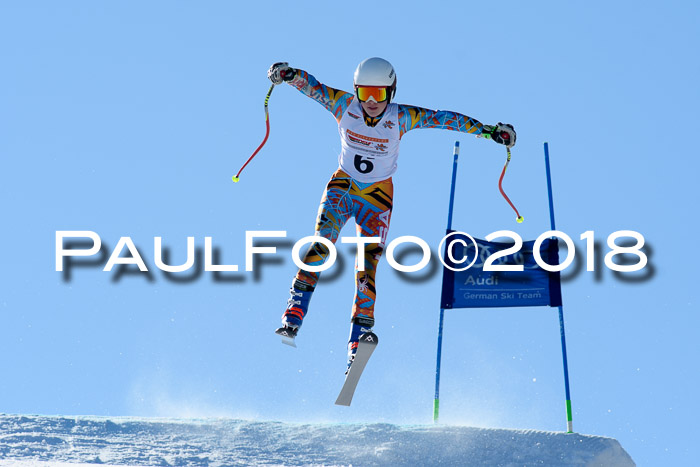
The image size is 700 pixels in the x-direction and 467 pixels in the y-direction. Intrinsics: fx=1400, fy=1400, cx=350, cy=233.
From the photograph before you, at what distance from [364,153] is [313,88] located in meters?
0.80

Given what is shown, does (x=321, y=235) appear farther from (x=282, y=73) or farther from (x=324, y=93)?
(x=282, y=73)

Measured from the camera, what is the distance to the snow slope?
12.7 meters

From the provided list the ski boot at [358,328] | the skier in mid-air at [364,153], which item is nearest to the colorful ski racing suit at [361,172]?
the skier in mid-air at [364,153]

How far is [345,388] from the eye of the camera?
12625 mm

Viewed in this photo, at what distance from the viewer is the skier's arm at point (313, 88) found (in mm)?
13297

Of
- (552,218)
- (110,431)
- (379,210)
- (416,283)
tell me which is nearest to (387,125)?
(379,210)

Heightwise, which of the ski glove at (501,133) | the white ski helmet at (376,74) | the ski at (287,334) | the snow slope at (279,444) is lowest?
the snow slope at (279,444)

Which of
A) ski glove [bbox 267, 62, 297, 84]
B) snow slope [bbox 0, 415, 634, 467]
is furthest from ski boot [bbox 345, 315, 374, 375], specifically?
ski glove [bbox 267, 62, 297, 84]

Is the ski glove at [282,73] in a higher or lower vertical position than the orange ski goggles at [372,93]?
higher

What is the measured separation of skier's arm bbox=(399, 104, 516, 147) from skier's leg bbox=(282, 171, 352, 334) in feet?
2.72

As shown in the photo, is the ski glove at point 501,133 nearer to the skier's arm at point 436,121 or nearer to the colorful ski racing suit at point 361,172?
the skier's arm at point 436,121

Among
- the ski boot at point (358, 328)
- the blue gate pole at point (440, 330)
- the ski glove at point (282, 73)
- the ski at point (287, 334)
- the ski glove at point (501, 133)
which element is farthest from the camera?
the blue gate pole at point (440, 330)

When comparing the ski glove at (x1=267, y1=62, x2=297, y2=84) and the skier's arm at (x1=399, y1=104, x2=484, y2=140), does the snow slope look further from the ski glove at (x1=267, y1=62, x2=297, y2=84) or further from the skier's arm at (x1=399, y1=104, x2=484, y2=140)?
the ski glove at (x1=267, y1=62, x2=297, y2=84)

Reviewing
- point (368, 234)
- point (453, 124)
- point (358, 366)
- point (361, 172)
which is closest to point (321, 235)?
point (368, 234)
